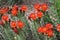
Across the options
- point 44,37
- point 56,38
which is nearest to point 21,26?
point 44,37

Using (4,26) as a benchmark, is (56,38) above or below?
below

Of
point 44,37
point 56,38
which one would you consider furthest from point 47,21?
point 44,37

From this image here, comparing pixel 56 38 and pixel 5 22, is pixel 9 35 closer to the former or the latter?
pixel 5 22

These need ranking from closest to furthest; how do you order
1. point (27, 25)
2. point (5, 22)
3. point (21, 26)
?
point (21, 26)
point (5, 22)
point (27, 25)

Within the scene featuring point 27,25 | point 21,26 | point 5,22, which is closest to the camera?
point 21,26

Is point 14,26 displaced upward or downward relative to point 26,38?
upward

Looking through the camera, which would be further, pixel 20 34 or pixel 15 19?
pixel 15 19

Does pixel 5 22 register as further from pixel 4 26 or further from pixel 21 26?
pixel 21 26

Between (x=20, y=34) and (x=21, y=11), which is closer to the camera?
(x=20, y=34)

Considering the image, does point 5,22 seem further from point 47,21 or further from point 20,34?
point 47,21
